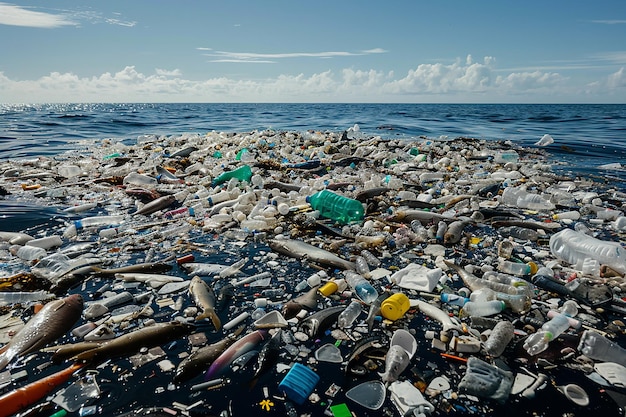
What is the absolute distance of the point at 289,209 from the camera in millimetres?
4836

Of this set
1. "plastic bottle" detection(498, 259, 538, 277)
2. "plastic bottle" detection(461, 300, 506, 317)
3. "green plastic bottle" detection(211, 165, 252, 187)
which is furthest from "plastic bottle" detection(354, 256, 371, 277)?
"green plastic bottle" detection(211, 165, 252, 187)

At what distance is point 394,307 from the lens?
2496 mm

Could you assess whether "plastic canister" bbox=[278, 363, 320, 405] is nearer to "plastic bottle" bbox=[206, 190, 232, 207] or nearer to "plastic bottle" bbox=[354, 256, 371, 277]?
"plastic bottle" bbox=[354, 256, 371, 277]

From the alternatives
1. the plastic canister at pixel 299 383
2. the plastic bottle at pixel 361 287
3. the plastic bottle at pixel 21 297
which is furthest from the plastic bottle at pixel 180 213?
the plastic canister at pixel 299 383

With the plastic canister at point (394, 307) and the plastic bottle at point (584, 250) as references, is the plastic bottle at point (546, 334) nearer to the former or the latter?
the plastic canister at point (394, 307)

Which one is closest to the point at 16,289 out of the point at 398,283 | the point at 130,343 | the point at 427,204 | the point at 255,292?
the point at 130,343

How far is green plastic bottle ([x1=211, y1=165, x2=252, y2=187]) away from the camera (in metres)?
6.54

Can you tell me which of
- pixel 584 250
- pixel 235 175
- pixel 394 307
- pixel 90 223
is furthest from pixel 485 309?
pixel 235 175

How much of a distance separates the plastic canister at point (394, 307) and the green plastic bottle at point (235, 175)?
15.5 feet

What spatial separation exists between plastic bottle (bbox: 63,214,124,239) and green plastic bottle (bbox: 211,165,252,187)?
1968 millimetres

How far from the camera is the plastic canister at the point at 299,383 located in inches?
72.3

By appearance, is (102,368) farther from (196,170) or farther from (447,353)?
(196,170)

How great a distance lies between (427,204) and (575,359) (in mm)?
3219

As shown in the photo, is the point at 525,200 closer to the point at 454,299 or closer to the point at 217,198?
the point at 454,299
